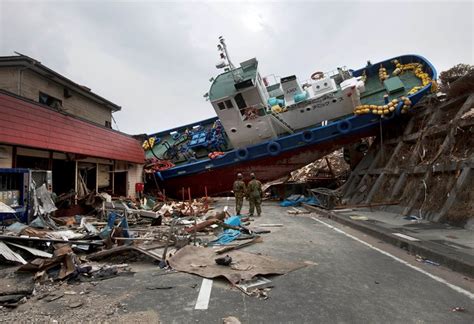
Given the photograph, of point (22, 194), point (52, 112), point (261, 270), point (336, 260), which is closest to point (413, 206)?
point (336, 260)

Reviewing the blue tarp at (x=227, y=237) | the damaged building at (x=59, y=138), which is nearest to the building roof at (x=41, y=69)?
the damaged building at (x=59, y=138)

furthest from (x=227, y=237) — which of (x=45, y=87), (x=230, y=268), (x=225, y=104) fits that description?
(x=45, y=87)

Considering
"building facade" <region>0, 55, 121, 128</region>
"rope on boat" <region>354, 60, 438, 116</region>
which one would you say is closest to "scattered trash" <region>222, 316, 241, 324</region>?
"building facade" <region>0, 55, 121, 128</region>

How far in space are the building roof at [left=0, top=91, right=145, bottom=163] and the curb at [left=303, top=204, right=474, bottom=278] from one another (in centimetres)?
973

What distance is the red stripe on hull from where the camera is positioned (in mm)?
17109

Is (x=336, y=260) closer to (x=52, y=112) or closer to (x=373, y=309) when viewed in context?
(x=373, y=309)

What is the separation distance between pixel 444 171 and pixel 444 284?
6.06 m

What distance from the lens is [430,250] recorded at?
18.8 ft

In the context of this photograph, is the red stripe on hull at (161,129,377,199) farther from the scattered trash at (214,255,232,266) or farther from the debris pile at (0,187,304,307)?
the scattered trash at (214,255,232,266)

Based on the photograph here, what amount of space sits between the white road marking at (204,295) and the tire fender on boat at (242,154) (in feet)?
44.1

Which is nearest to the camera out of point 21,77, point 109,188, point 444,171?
point 444,171

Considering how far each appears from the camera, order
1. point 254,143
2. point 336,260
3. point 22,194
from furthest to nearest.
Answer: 1. point 254,143
2. point 22,194
3. point 336,260

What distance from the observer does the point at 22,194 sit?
837 centimetres

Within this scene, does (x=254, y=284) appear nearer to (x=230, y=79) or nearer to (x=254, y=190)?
(x=254, y=190)
